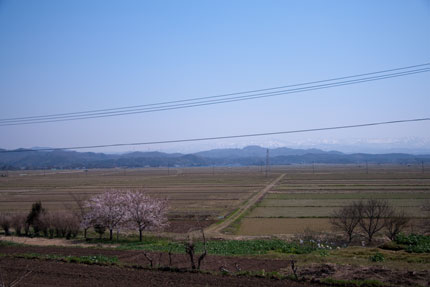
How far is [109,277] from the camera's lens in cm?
1358

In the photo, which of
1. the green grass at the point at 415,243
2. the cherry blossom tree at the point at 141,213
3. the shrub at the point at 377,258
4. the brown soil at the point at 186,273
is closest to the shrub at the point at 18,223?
the cherry blossom tree at the point at 141,213

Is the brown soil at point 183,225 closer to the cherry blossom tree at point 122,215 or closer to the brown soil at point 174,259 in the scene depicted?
the cherry blossom tree at point 122,215

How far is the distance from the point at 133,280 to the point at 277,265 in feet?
20.0

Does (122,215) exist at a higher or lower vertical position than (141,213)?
lower

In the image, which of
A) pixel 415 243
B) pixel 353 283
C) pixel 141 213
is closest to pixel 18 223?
pixel 141 213

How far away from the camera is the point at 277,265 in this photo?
48.9 ft

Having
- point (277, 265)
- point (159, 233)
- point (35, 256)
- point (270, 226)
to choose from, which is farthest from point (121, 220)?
point (277, 265)

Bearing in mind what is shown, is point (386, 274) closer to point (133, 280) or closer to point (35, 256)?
point (133, 280)

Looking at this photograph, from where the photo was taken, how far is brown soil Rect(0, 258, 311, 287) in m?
12.5

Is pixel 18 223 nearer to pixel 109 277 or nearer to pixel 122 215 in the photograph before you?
pixel 122 215

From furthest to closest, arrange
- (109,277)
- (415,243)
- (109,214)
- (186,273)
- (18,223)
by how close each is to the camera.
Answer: (18,223) → (109,214) → (415,243) → (186,273) → (109,277)

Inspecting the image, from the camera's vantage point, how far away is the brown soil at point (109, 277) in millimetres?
12500

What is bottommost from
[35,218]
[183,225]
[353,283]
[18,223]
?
[183,225]

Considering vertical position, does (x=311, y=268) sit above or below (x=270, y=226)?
above
